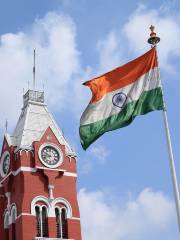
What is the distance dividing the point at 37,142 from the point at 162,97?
3425 cm

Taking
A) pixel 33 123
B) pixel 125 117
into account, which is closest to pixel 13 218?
pixel 33 123

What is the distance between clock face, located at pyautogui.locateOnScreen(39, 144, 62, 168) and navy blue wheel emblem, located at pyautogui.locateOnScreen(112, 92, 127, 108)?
3207 cm

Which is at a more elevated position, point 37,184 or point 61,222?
point 37,184

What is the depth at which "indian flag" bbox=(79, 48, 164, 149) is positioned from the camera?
2408cm

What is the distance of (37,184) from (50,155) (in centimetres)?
348

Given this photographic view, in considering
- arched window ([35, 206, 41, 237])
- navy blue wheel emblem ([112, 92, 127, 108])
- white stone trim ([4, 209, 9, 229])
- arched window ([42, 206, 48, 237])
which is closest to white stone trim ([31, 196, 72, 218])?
arched window ([42, 206, 48, 237])

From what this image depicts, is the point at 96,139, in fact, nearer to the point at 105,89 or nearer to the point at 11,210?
the point at 105,89

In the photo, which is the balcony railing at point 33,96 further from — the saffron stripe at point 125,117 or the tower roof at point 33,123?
the saffron stripe at point 125,117

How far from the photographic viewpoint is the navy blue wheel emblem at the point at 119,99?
973 inches

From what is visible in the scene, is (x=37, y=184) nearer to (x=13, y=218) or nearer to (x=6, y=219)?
(x=13, y=218)

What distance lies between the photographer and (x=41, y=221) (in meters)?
54.2

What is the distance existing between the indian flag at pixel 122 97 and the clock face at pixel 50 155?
31666mm

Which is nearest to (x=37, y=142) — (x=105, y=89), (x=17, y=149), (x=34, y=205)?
(x=17, y=149)

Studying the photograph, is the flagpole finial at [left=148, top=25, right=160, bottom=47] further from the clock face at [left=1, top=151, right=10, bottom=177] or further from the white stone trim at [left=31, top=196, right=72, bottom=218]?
the clock face at [left=1, top=151, right=10, bottom=177]
